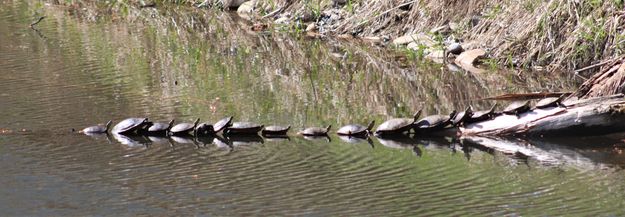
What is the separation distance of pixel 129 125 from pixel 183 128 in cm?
45

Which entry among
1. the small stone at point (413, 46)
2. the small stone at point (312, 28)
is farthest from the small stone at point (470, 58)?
the small stone at point (312, 28)

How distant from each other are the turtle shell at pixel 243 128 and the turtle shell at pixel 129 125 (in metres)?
0.72

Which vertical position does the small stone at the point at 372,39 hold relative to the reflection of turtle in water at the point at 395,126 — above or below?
above

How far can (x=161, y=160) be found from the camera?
8852 mm

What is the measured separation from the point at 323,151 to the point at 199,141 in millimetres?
1111

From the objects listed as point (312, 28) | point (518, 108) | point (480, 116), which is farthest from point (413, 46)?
point (518, 108)

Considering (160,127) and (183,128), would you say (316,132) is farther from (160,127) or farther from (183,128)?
(160,127)

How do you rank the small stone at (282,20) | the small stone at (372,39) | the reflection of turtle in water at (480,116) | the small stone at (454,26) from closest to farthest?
1. the reflection of turtle in water at (480,116)
2. the small stone at (454,26)
3. the small stone at (372,39)
4. the small stone at (282,20)

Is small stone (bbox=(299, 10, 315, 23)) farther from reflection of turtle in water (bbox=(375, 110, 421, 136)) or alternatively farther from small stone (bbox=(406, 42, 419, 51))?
reflection of turtle in water (bbox=(375, 110, 421, 136))

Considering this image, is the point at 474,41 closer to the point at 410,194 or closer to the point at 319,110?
the point at 319,110

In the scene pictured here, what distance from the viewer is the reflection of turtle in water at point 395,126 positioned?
32.4 ft

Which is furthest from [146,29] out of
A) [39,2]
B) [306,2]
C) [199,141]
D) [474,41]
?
[199,141]

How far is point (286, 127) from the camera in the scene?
32.4 feet

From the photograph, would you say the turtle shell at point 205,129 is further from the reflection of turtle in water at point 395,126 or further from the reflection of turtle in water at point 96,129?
the reflection of turtle in water at point 395,126
